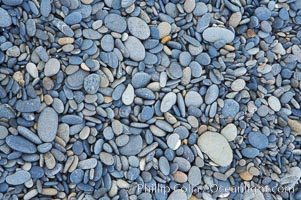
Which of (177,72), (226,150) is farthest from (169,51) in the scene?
(226,150)

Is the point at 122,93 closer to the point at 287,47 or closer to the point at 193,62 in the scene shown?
the point at 193,62

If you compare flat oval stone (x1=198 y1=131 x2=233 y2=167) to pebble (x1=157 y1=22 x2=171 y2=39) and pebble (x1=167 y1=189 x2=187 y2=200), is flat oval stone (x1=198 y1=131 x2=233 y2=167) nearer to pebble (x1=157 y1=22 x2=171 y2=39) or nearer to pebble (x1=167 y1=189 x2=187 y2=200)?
pebble (x1=167 y1=189 x2=187 y2=200)

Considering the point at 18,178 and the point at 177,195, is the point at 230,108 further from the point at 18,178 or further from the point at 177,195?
the point at 18,178

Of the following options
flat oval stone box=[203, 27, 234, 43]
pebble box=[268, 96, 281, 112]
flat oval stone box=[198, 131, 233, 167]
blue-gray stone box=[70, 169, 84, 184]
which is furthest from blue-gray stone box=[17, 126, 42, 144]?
pebble box=[268, 96, 281, 112]

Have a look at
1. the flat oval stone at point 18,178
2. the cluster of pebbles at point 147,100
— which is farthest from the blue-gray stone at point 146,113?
Answer: the flat oval stone at point 18,178

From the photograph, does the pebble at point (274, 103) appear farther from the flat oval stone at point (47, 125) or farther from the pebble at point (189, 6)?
the flat oval stone at point (47, 125)

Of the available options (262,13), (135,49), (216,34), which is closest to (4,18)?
(135,49)
